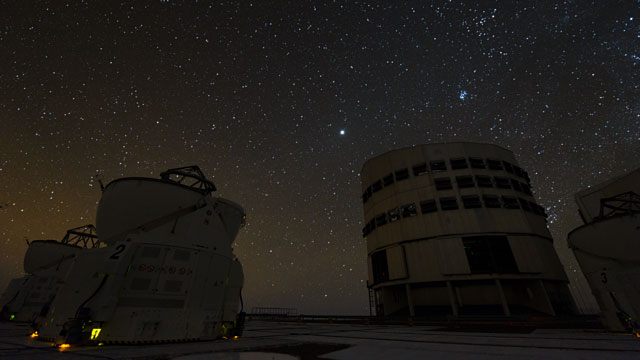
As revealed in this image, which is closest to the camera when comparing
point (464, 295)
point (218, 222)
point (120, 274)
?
point (120, 274)

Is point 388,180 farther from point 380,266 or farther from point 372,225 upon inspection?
point 380,266

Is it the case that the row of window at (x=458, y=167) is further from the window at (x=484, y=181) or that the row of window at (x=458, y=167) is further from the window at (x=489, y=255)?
the window at (x=489, y=255)

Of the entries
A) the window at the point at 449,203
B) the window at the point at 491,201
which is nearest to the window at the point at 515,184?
the window at the point at 491,201

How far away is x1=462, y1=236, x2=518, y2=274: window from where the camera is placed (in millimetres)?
24688

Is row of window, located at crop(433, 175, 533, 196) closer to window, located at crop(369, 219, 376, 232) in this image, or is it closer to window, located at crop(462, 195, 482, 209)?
window, located at crop(462, 195, 482, 209)

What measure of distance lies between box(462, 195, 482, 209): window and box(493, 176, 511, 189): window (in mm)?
3843

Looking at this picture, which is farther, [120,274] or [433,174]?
[433,174]

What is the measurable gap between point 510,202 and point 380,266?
16574 millimetres

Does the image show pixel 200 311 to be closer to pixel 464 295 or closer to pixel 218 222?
pixel 218 222

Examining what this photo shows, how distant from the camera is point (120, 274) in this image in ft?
30.5

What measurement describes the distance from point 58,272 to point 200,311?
1194 inches

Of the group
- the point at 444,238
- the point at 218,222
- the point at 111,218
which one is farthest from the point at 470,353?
the point at 444,238

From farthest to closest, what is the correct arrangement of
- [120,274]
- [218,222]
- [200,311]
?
[218,222], [200,311], [120,274]

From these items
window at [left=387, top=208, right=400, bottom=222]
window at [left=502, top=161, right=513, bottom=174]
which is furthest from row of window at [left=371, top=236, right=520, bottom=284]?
window at [left=502, top=161, right=513, bottom=174]
